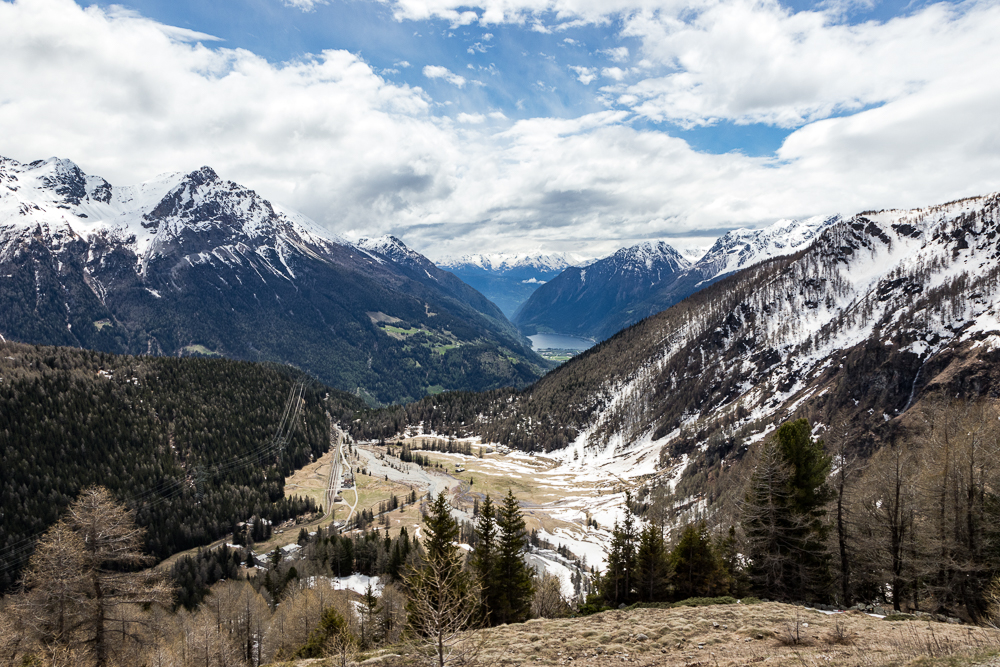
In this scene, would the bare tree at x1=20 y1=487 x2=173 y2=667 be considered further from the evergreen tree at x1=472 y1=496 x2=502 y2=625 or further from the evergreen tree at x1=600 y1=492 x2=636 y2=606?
the evergreen tree at x1=600 y1=492 x2=636 y2=606

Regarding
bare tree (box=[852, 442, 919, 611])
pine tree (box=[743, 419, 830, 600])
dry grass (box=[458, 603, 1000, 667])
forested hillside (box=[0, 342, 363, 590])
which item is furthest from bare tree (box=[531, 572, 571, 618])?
forested hillside (box=[0, 342, 363, 590])

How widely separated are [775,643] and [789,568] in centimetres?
2168

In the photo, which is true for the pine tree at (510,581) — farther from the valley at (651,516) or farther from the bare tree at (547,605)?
the bare tree at (547,605)

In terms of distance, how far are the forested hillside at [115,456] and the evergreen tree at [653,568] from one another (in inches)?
6044

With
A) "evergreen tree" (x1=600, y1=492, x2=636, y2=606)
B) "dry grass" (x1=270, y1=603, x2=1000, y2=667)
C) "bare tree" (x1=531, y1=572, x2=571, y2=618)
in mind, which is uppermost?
Result: "dry grass" (x1=270, y1=603, x2=1000, y2=667)

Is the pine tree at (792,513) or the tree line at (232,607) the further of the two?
the pine tree at (792,513)

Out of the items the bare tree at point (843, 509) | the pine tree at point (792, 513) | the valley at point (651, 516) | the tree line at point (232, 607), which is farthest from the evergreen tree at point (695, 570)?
the tree line at point (232, 607)

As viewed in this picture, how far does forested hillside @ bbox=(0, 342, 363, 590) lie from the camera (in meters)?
142

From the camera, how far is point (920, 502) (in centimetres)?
3859

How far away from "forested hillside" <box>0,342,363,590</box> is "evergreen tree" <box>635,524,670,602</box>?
154 m

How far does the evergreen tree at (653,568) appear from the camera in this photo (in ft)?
160

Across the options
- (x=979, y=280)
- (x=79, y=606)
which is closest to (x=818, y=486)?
(x=79, y=606)

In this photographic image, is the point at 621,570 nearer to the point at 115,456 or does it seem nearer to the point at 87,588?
the point at 87,588

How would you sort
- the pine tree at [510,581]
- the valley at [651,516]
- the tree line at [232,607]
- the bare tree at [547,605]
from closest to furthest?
the tree line at [232,607] → the valley at [651,516] → the pine tree at [510,581] → the bare tree at [547,605]
